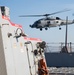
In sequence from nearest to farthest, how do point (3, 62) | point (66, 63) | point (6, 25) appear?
point (3, 62) < point (6, 25) < point (66, 63)

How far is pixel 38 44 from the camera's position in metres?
9.08

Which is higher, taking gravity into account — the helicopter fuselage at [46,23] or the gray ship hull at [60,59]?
the helicopter fuselage at [46,23]

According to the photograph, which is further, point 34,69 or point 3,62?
point 34,69

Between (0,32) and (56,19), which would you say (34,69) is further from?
(56,19)

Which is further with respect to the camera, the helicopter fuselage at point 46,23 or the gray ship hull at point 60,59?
the helicopter fuselage at point 46,23

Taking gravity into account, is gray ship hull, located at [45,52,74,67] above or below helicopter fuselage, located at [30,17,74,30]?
below

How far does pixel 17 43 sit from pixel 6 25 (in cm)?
→ 84

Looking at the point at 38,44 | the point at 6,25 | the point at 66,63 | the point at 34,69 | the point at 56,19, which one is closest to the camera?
the point at 6,25

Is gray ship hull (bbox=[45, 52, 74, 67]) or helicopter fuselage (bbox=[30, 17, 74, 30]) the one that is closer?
gray ship hull (bbox=[45, 52, 74, 67])

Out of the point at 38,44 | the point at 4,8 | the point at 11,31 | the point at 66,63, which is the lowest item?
the point at 66,63

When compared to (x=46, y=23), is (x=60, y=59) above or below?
below

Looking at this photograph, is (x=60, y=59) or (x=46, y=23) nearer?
(x=60, y=59)

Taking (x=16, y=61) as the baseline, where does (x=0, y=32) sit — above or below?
above

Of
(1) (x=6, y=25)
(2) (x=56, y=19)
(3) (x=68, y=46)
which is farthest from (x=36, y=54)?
(2) (x=56, y=19)
